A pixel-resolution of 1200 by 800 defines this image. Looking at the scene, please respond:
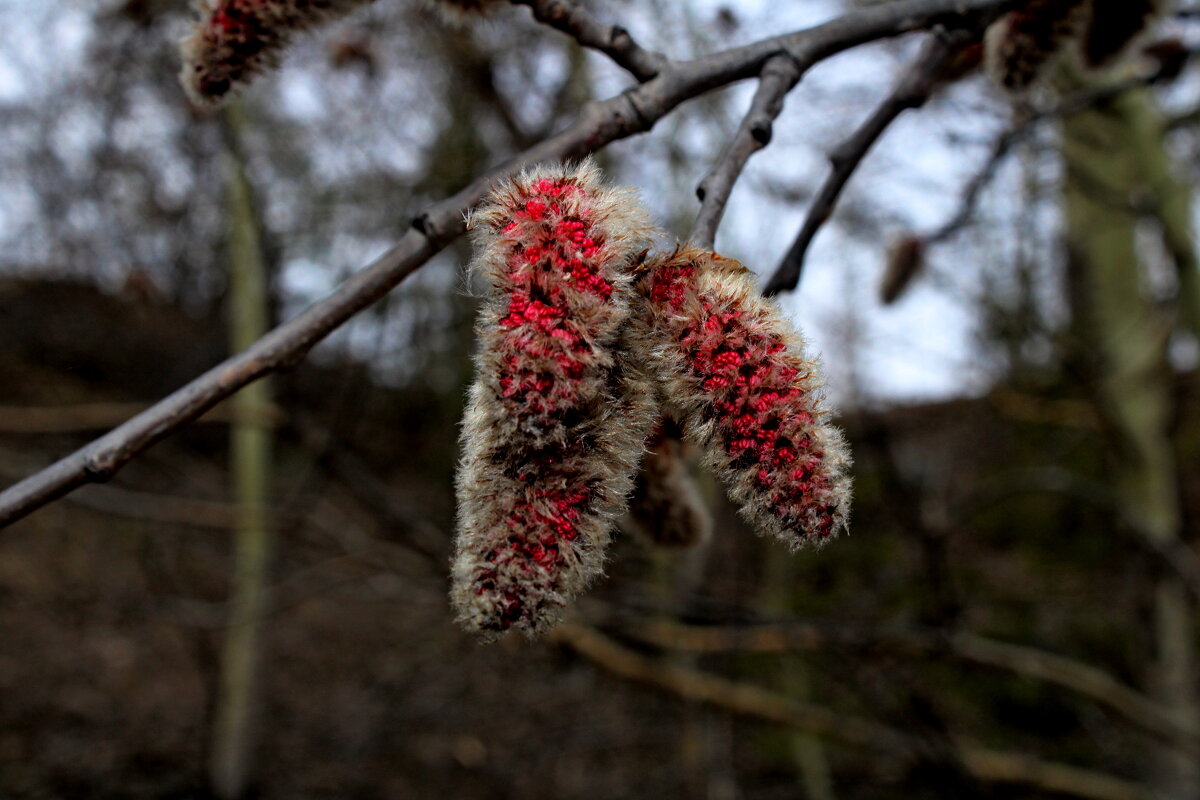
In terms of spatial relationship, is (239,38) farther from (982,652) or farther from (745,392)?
(982,652)

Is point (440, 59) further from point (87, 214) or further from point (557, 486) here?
point (557, 486)

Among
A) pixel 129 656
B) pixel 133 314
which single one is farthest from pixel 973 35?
pixel 129 656

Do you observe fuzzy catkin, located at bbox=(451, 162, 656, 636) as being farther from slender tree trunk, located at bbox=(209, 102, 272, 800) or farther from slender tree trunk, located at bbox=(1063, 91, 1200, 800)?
slender tree trunk, located at bbox=(209, 102, 272, 800)

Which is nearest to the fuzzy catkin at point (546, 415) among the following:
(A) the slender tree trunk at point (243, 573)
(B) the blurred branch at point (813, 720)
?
(B) the blurred branch at point (813, 720)

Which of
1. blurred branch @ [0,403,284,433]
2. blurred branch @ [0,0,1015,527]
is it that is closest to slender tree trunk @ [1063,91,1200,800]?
blurred branch @ [0,0,1015,527]

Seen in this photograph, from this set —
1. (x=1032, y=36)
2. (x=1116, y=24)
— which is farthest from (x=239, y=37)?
(x=1116, y=24)

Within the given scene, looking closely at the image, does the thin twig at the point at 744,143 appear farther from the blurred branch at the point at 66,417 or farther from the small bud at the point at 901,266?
the blurred branch at the point at 66,417
